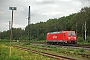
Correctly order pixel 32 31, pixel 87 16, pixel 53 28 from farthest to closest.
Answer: pixel 32 31 < pixel 53 28 < pixel 87 16

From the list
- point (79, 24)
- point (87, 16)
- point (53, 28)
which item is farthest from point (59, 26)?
point (87, 16)

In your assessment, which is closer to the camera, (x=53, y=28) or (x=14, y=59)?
(x=14, y=59)

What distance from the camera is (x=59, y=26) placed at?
7956 centimetres

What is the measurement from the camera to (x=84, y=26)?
66062 millimetres

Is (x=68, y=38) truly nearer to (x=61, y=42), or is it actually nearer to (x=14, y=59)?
(x=61, y=42)

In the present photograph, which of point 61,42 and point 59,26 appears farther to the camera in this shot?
point 59,26

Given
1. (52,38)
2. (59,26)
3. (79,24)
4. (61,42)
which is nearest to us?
(61,42)

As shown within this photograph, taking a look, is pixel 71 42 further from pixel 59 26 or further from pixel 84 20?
pixel 59 26

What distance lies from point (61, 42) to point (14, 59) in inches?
1062

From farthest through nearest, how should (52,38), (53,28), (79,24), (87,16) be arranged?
(53,28) → (79,24) → (87,16) → (52,38)

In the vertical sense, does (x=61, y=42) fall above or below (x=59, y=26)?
below

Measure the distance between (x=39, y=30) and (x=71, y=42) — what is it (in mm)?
64710

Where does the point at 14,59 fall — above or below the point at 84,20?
below

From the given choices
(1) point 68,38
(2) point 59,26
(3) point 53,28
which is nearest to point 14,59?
(1) point 68,38
